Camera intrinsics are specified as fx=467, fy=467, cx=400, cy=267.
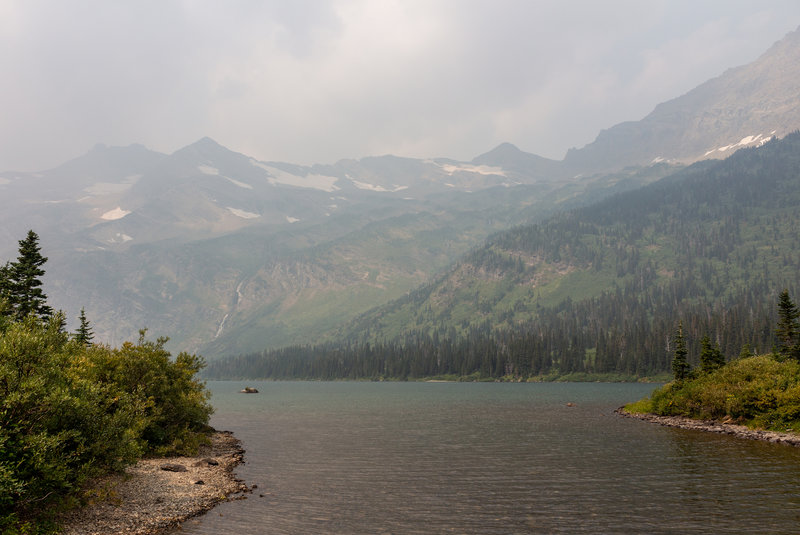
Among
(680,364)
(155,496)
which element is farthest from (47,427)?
(680,364)

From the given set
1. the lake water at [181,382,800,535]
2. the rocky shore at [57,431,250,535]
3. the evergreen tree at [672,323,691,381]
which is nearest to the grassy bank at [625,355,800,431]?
Answer: the evergreen tree at [672,323,691,381]

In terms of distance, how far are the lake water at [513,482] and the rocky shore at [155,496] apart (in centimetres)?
195

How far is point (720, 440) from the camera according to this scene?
194 feet

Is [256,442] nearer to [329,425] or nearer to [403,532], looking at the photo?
[329,425]

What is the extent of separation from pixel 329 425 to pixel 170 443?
111 ft

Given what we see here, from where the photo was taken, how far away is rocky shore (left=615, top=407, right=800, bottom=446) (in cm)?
5678

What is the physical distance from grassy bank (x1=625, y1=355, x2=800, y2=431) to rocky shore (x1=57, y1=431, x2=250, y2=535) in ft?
221

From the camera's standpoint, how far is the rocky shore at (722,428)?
56.8m

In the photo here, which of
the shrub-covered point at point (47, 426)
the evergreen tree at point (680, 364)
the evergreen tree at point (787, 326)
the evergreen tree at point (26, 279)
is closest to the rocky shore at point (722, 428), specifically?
the evergreen tree at point (680, 364)

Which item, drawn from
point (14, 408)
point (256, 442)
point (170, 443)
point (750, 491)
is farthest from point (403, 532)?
point (256, 442)

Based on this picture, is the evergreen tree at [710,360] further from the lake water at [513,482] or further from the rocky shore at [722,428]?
the lake water at [513,482]

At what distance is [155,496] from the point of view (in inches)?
1446

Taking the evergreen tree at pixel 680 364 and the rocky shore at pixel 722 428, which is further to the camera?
the evergreen tree at pixel 680 364

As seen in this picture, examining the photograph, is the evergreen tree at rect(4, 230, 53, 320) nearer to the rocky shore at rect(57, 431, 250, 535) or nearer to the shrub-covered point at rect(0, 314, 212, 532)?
the shrub-covered point at rect(0, 314, 212, 532)
